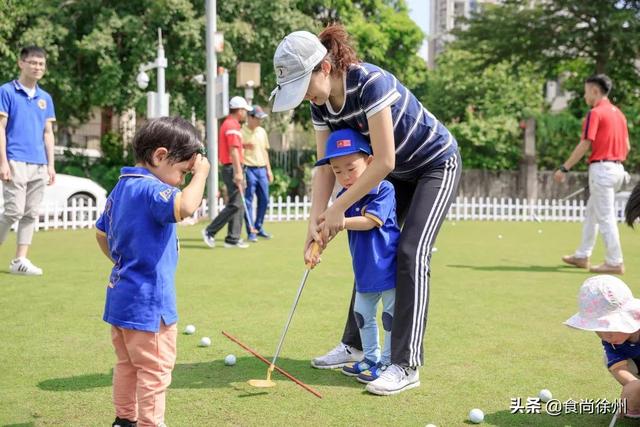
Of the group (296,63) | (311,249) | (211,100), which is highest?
(211,100)

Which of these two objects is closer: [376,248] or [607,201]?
[376,248]

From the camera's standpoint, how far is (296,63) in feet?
11.7

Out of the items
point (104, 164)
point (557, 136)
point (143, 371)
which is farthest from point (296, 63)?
point (557, 136)

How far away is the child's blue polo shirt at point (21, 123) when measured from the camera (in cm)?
701

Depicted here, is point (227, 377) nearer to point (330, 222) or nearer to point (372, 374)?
point (372, 374)

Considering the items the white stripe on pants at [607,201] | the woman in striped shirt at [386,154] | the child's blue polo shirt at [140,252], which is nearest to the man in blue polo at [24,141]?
the woman in striped shirt at [386,154]

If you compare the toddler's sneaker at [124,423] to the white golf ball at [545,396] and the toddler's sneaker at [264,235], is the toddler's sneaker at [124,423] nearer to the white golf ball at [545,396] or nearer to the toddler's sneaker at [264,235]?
the white golf ball at [545,396]

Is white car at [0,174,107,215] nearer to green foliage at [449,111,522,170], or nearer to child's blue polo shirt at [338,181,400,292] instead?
child's blue polo shirt at [338,181,400,292]

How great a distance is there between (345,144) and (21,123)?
4.33 m

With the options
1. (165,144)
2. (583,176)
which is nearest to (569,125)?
(583,176)

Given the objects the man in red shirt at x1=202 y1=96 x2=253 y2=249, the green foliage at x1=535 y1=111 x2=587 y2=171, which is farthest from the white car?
the green foliage at x1=535 y1=111 x2=587 y2=171

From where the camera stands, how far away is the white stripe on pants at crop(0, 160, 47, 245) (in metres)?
7.04

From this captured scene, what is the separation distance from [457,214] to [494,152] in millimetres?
5614

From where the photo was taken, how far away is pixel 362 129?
392cm
